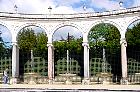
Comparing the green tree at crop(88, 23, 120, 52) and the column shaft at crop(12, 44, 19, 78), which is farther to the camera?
the green tree at crop(88, 23, 120, 52)

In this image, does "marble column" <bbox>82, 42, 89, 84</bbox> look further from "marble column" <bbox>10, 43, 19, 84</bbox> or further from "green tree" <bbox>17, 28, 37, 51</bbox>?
"green tree" <bbox>17, 28, 37, 51</bbox>

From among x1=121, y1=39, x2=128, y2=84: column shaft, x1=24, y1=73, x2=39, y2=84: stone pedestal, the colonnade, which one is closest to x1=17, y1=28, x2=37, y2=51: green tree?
the colonnade

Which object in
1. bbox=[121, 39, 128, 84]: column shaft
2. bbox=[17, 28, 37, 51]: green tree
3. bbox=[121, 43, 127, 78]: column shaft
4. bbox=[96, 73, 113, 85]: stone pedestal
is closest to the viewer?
bbox=[96, 73, 113, 85]: stone pedestal

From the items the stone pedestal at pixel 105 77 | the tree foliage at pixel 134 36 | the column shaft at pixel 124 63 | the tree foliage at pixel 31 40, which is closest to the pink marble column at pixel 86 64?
the stone pedestal at pixel 105 77

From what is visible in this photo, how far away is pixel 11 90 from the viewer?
17.3 m

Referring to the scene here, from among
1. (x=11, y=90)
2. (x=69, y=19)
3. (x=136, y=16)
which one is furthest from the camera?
(x=69, y=19)

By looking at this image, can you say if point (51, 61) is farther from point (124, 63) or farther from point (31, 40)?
point (31, 40)

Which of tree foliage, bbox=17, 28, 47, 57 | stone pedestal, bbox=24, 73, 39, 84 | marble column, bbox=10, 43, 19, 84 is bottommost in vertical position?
stone pedestal, bbox=24, 73, 39, 84

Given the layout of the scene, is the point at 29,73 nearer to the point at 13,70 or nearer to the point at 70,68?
the point at 13,70

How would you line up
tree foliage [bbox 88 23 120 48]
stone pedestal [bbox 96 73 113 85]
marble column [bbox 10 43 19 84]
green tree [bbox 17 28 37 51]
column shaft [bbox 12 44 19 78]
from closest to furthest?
stone pedestal [bbox 96 73 113 85] < marble column [bbox 10 43 19 84] < column shaft [bbox 12 44 19 78] < tree foliage [bbox 88 23 120 48] < green tree [bbox 17 28 37 51]

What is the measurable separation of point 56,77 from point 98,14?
24.9ft

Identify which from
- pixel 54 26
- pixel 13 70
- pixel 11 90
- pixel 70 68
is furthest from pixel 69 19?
Result: pixel 11 90

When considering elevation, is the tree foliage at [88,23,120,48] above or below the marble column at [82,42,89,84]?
above

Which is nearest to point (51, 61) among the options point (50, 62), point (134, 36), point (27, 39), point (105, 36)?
point (50, 62)
